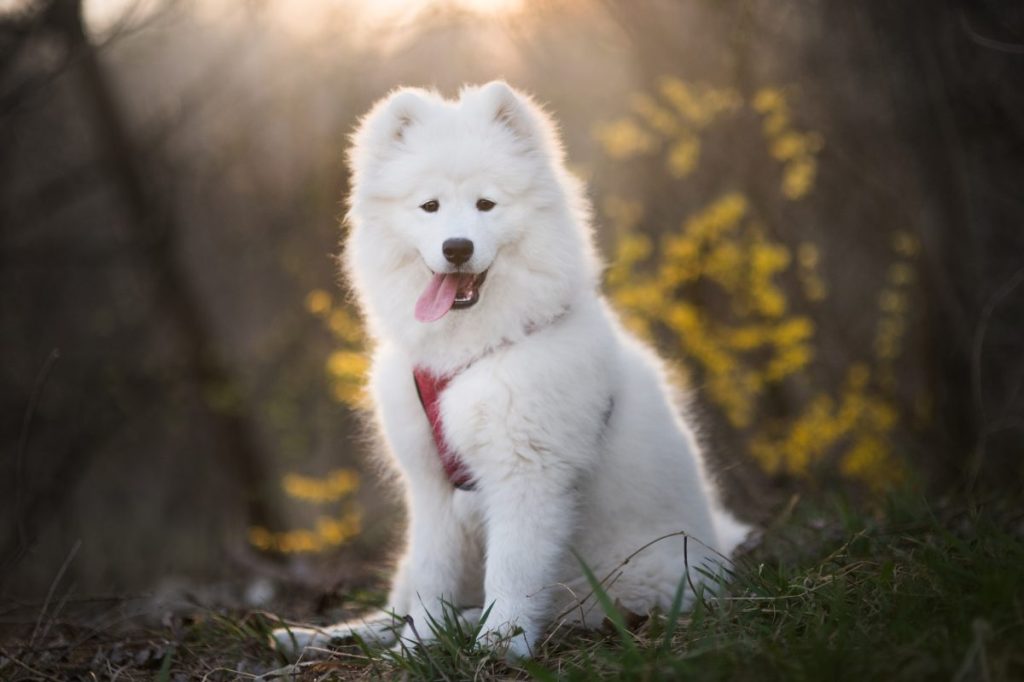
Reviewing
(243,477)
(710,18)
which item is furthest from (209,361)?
(710,18)

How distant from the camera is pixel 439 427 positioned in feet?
9.91

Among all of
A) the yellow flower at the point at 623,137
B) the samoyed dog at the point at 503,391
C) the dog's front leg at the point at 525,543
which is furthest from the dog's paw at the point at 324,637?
the yellow flower at the point at 623,137

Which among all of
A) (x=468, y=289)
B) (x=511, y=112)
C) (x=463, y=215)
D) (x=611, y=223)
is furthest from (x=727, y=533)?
(x=611, y=223)

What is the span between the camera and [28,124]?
8.24 m

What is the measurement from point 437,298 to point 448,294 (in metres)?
0.04

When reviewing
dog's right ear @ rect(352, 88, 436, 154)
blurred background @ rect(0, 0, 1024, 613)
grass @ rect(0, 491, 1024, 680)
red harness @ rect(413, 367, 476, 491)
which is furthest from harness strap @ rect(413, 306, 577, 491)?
blurred background @ rect(0, 0, 1024, 613)

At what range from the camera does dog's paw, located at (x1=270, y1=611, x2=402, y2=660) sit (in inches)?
124

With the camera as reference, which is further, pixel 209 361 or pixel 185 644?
pixel 209 361

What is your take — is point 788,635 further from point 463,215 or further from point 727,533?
point 463,215

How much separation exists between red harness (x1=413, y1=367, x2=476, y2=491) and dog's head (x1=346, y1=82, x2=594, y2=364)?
20 centimetres

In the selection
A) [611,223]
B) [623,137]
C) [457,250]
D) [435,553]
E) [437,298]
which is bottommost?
[435,553]

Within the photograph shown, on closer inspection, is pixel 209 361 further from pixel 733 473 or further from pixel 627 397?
pixel 627 397

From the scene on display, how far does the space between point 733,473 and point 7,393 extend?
6.65 metres

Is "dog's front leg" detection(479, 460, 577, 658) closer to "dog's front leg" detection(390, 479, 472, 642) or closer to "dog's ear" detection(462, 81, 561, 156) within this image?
"dog's front leg" detection(390, 479, 472, 642)
